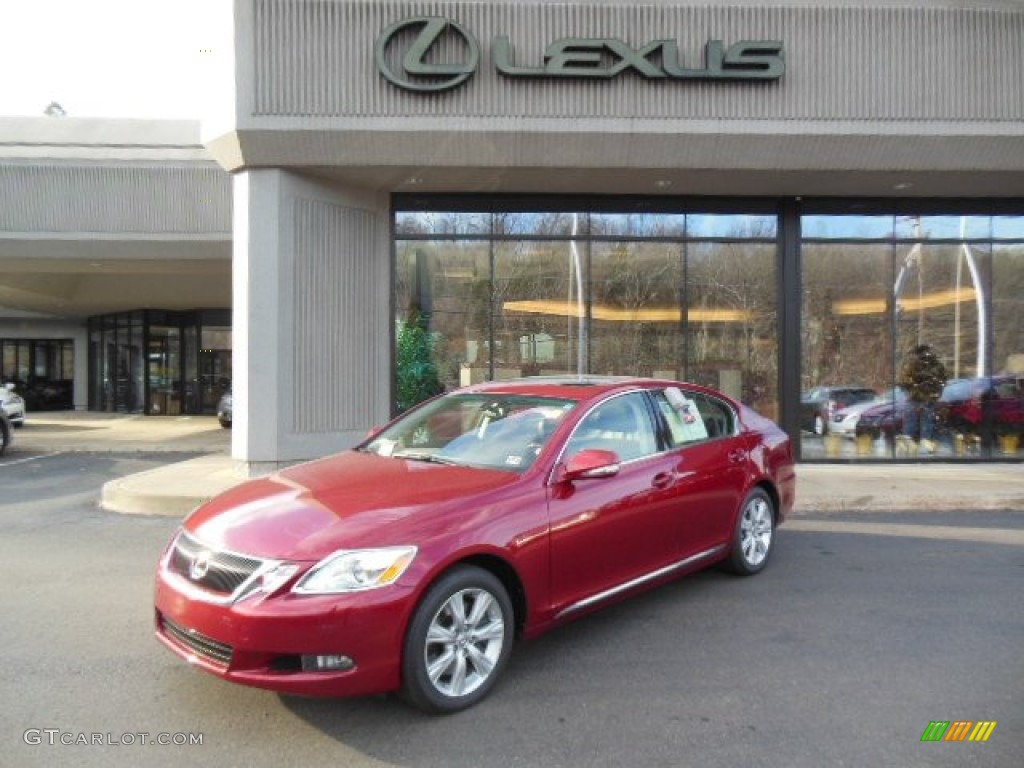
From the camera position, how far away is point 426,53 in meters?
9.55

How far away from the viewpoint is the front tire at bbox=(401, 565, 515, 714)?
3.25 meters

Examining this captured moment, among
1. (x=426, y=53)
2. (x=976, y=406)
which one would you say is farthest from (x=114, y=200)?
(x=976, y=406)

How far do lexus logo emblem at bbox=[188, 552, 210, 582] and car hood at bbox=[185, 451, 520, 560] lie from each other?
0.22ft

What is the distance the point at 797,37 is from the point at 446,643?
966 cm

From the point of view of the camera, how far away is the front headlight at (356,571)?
312 centimetres

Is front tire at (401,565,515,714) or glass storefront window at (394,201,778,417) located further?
glass storefront window at (394,201,778,417)

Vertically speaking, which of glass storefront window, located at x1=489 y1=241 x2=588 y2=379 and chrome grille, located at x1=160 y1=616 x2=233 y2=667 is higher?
glass storefront window, located at x1=489 y1=241 x2=588 y2=379

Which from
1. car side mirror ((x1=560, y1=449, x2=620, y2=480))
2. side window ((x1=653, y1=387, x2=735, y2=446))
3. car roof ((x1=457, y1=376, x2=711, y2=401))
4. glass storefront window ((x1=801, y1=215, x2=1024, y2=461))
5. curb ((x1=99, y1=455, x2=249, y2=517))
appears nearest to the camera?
car side mirror ((x1=560, y1=449, x2=620, y2=480))

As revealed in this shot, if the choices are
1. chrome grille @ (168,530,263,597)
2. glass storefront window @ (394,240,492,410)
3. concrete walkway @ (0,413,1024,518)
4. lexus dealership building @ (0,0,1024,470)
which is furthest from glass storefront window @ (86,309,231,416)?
chrome grille @ (168,530,263,597)

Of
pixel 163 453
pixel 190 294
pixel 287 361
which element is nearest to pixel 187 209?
pixel 163 453

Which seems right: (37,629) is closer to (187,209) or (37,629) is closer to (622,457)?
(622,457)

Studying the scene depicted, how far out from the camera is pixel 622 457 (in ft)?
14.8

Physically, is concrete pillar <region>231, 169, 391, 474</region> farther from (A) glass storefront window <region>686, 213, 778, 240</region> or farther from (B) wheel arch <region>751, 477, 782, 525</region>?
(B) wheel arch <region>751, 477, 782, 525</region>

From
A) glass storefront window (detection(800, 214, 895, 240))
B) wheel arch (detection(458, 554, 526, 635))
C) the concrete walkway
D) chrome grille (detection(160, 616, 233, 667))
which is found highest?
glass storefront window (detection(800, 214, 895, 240))
